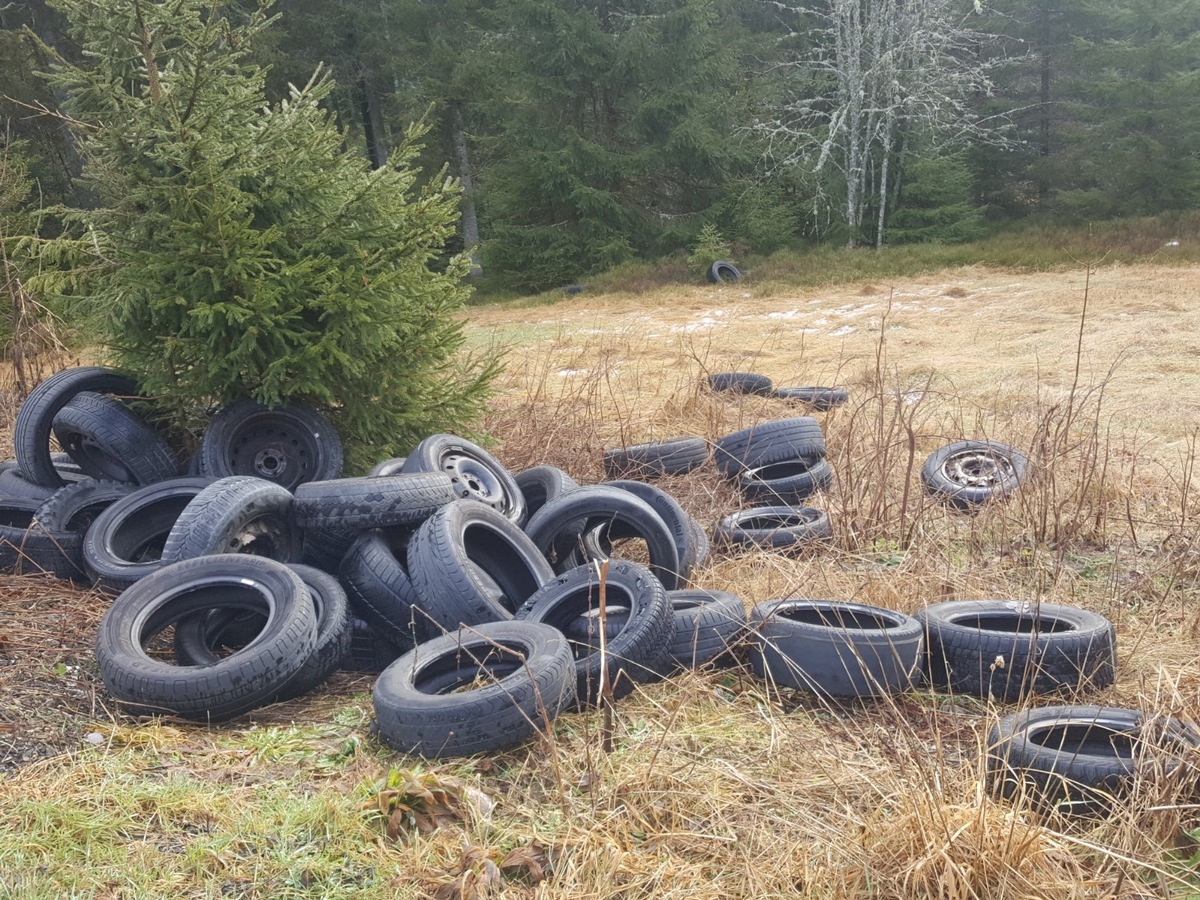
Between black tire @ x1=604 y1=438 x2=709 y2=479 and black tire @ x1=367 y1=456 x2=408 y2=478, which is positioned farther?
black tire @ x1=604 y1=438 x2=709 y2=479

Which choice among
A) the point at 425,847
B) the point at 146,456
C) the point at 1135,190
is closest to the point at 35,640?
the point at 146,456

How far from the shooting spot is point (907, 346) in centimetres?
1392

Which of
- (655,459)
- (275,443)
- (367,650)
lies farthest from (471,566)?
(655,459)

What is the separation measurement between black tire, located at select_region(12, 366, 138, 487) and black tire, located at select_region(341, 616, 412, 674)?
2.87m

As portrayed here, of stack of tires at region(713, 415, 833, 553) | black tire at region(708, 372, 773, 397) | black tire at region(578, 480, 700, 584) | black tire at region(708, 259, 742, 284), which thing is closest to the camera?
black tire at region(578, 480, 700, 584)

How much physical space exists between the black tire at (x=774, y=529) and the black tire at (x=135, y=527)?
3249 millimetres

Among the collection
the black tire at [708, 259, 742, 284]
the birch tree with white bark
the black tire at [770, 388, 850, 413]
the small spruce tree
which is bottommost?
the black tire at [770, 388, 850, 413]

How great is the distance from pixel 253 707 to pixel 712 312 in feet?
51.3

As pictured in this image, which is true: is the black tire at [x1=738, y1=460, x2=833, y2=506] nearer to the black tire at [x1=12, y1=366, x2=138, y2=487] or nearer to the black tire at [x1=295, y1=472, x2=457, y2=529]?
the black tire at [x1=295, y1=472, x2=457, y2=529]

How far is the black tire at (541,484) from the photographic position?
6.25m

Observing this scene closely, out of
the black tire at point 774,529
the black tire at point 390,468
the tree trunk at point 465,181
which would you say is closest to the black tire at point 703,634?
the black tire at point 774,529

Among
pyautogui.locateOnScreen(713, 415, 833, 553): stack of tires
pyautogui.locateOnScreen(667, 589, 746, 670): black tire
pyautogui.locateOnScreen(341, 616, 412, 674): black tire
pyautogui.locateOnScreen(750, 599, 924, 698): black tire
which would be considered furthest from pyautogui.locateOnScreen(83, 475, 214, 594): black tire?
pyautogui.locateOnScreen(713, 415, 833, 553): stack of tires

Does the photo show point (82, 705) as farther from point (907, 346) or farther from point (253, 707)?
point (907, 346)

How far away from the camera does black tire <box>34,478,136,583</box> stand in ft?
18.0
